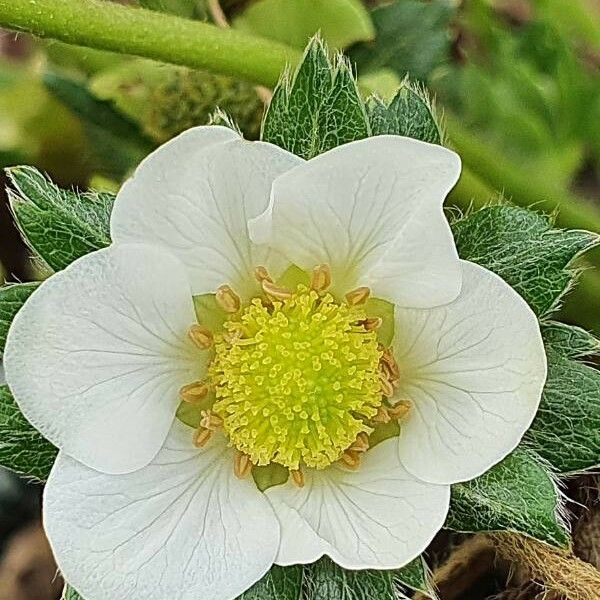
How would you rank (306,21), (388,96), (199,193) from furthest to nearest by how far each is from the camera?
1. (306,21)
2. (388,96)
3. (199,193)

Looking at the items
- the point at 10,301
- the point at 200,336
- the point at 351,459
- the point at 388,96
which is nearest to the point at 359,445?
the point at 351,459

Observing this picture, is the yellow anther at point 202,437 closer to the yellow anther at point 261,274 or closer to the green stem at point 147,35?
the yellow anther at point 261,274

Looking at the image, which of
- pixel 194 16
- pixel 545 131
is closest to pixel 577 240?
pixel 194 16

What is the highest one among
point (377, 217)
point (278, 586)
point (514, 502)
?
point (377, 217)

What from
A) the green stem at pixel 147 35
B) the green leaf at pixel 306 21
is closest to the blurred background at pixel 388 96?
the green leaf at pixel 306 21

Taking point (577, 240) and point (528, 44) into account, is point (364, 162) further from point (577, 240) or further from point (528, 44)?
point (528, 44)

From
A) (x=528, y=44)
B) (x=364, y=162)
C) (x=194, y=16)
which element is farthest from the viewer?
(x=528, y=44)

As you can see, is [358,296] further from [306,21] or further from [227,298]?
[306,21]
